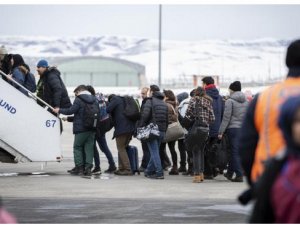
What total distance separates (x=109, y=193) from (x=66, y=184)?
5.29 feet

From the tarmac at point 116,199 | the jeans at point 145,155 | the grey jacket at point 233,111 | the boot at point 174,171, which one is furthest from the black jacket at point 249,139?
the jeans at point 145,155

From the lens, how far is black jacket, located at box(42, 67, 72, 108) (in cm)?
1802

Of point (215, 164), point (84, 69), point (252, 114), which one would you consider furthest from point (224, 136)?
point (84, 69)

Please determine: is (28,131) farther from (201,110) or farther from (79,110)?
(201,110)

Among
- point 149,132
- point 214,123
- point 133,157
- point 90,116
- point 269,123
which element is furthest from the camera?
point 133,157

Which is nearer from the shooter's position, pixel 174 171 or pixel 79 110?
pixel 79 110

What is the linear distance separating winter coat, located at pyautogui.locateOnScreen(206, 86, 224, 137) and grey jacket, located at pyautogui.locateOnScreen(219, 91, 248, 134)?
0.42 metres

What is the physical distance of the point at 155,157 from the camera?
17391 millimetres

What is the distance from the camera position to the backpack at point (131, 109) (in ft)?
59.3

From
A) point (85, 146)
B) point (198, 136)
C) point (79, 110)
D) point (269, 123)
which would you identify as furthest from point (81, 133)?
point (269, 123)

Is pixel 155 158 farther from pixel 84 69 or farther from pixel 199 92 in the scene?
pixel 84 69

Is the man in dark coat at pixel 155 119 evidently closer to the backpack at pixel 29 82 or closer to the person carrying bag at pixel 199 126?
the person carrying bag at pixel 199 126

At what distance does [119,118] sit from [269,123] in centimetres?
1183

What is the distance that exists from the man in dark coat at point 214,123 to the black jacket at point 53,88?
249cm
